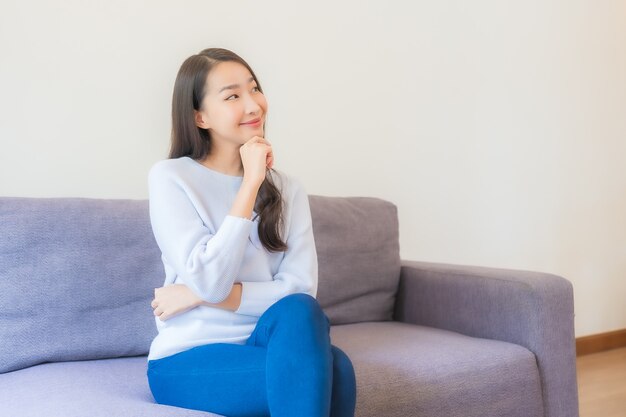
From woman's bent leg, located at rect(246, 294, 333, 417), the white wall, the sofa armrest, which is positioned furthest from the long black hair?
the sofa armrest

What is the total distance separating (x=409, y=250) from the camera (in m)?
3.03

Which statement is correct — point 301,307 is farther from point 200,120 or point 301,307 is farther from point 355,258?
point 355,258

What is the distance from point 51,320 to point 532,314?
4.09ft

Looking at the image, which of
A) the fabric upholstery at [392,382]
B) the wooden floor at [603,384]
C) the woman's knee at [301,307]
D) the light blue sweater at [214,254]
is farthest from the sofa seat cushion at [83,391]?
the wooden floor at [603,384]

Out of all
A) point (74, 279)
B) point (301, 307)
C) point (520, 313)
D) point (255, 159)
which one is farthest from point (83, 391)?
point (520, 313)

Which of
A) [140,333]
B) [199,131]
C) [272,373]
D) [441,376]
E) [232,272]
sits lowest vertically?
[441,376]

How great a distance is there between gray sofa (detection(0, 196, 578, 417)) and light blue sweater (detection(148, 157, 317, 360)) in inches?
7.3

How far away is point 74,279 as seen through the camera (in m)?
1.83

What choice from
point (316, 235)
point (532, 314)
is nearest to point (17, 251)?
point (316, 235)

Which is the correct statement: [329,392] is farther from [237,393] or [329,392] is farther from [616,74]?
[616,74]

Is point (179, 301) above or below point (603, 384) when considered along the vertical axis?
above

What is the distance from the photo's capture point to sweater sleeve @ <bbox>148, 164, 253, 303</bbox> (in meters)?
1.52

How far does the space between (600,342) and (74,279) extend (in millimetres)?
2796

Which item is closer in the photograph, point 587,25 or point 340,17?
point 340,17
